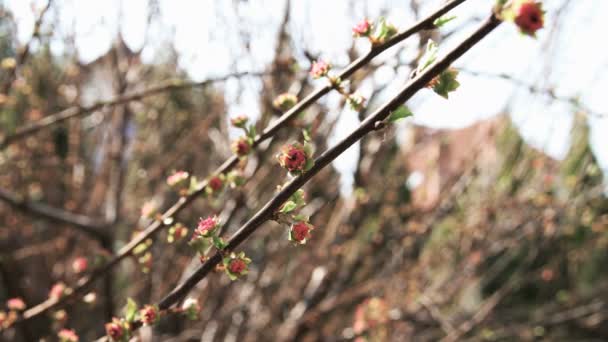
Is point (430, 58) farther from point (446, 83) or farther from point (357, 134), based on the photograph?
point (357, 134)

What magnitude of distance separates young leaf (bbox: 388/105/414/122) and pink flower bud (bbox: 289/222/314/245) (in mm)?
261

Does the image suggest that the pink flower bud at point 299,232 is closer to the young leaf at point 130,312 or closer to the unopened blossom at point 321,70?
the unopened blossom at point 321,70

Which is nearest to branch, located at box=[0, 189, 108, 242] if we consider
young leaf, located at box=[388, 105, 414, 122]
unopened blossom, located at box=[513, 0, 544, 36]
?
young leaf, located at box=[388, 105, 414, 122]

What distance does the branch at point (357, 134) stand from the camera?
2.51 feet

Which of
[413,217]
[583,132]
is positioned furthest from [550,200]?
[583,132]

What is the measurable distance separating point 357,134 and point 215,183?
0.66 m

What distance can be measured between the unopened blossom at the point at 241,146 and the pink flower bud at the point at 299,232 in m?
0.38

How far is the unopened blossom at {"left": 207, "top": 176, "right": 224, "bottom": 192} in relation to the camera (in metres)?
1.41

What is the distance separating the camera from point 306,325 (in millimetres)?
3297

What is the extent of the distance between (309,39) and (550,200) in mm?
2241

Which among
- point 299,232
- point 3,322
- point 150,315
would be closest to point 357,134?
point 299,232

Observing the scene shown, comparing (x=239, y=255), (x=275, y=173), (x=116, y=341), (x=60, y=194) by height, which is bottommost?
(x=239, y=255)

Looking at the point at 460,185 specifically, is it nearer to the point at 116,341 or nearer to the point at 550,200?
the point at 550,200

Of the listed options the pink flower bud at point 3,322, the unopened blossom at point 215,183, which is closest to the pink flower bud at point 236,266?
the unopened blossom at point 215,183
